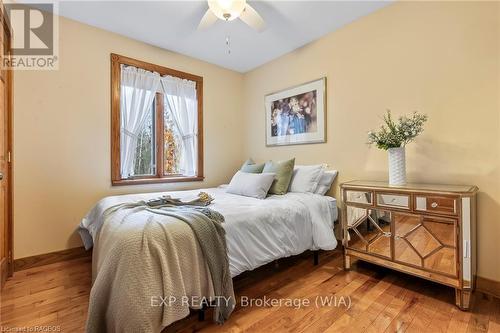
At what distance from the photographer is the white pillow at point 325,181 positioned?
278 centimetres

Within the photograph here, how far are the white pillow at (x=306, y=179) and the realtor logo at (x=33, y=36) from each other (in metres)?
2.87

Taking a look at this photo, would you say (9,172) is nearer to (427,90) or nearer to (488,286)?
(427,90)

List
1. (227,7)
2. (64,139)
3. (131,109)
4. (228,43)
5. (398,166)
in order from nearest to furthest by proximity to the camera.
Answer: (227,7)
(398,166)
(64,139)
(131,109)
(228,43)

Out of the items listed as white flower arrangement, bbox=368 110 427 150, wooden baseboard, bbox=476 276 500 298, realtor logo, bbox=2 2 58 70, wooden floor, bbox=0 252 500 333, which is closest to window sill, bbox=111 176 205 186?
wooden floor, bbox=0 252 500 333

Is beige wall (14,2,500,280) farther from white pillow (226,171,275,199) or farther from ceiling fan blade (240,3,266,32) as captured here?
ceiling fan blade (240,3,266,32)

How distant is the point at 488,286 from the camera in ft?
6.09

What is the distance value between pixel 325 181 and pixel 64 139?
2.91m

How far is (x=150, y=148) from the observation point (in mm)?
3244

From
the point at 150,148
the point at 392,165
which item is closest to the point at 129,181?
the point at 150,148

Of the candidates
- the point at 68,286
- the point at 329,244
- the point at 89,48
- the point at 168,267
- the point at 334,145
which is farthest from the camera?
the point at 334,145

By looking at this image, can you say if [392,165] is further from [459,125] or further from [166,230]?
[166,230]

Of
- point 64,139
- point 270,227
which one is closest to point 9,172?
point 64,139

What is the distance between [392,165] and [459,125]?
0.60 m

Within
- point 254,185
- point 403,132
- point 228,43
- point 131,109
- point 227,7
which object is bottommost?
point 254,185
